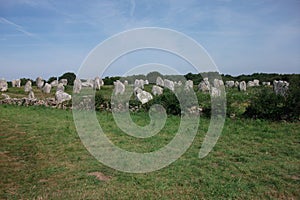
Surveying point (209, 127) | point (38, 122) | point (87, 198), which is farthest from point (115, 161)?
point (38, 122)

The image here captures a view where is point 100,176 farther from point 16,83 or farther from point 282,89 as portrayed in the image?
point 16,83

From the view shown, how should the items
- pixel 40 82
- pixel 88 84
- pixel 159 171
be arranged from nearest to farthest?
pixel 159 171
pixel 88 84
pixel 40 82

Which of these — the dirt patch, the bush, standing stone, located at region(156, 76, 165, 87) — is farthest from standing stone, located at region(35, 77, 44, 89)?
the dirt patch

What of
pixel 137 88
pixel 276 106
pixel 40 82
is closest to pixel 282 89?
pixel 276 106

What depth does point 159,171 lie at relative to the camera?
16.9 ft

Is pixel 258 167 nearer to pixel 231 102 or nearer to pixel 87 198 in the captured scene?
pixel 87 198

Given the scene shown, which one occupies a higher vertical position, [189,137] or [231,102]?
[231,102]

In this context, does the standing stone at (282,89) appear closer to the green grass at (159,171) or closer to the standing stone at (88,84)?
the green grass at (159,171)

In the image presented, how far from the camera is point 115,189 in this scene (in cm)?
435

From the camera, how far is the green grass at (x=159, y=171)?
4.22 m

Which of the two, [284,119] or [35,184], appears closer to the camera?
[35,184]

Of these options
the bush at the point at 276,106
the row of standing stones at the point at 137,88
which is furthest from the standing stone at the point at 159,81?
the bush at the point at 276,106

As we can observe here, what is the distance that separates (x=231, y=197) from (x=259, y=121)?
6733 mm

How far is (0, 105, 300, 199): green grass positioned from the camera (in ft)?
13.8
